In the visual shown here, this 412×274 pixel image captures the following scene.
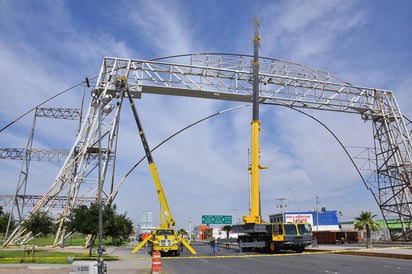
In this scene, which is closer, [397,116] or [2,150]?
[397,116]

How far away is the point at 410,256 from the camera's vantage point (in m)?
22.1

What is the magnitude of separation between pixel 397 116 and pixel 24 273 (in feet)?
129

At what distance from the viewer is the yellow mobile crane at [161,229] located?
1102 inches

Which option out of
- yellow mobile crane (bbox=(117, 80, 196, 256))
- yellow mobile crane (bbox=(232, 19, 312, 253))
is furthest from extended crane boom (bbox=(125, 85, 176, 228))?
yellow mobile crane (bbox=(232, 19, 312, 253))

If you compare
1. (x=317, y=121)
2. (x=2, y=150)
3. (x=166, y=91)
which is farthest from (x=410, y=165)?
(x=2, y=150)

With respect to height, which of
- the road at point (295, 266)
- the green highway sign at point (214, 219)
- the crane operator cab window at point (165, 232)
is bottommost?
the road at point (295, 266)


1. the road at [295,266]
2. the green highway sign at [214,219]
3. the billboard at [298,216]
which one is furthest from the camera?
the green highway sign at [214,219]

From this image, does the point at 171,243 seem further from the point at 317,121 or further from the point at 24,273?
the point at 317,121

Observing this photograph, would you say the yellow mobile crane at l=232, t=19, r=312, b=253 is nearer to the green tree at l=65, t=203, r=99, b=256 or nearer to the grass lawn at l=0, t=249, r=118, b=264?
the grass lawn at l=0, t=249, r=118, b=264

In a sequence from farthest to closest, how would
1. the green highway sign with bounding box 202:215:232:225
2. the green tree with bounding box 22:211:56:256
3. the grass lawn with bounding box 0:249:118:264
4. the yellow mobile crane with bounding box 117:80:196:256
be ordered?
the green highway sign with bounding box 202:215:232:225, the yellow mobile crane with bounding box 117:80:196:256, the green tree with bounding box 22:211:56:256, the grass lawn with bounding box 0:249:118:264

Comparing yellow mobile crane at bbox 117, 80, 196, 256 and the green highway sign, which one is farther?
the green highway sign

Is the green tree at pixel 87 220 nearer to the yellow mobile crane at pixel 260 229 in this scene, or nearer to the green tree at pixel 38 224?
the green tree at pixel 38 224

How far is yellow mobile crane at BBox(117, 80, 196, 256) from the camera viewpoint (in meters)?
28.0

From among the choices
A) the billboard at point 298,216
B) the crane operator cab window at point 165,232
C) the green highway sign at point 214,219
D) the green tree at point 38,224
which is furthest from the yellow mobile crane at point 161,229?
the green highway sign at point 214,219
